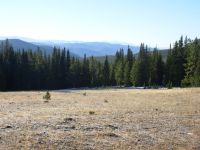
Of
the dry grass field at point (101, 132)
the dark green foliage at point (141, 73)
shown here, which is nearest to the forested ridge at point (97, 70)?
the dark green foliage at point (141, 73)

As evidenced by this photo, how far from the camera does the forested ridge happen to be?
Answer: 4764 inches

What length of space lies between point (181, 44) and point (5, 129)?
11411cm

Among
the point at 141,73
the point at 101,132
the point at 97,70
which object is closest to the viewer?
the point at 101,132

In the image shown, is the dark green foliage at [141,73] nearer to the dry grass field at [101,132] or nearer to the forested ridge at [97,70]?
the forested ridge at [97,70]

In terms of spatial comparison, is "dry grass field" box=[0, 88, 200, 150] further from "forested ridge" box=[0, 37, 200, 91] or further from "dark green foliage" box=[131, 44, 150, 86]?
"dark green foliage" box=[131, 44, 150, 86]

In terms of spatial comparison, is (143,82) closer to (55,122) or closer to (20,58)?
(20,58)

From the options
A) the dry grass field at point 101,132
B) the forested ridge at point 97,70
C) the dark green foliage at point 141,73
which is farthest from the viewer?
the dark green foliage at point 141,73

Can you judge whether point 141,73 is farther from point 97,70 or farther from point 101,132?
point 101,132

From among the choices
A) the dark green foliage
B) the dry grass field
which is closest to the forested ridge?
the dark green foliage

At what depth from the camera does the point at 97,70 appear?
16075 centimetres

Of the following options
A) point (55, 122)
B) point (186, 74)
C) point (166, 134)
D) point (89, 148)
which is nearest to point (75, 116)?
point (55, 122)

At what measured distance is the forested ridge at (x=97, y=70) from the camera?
121 meters

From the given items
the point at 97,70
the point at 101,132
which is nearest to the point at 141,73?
the point at 97,70

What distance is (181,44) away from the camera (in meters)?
131
